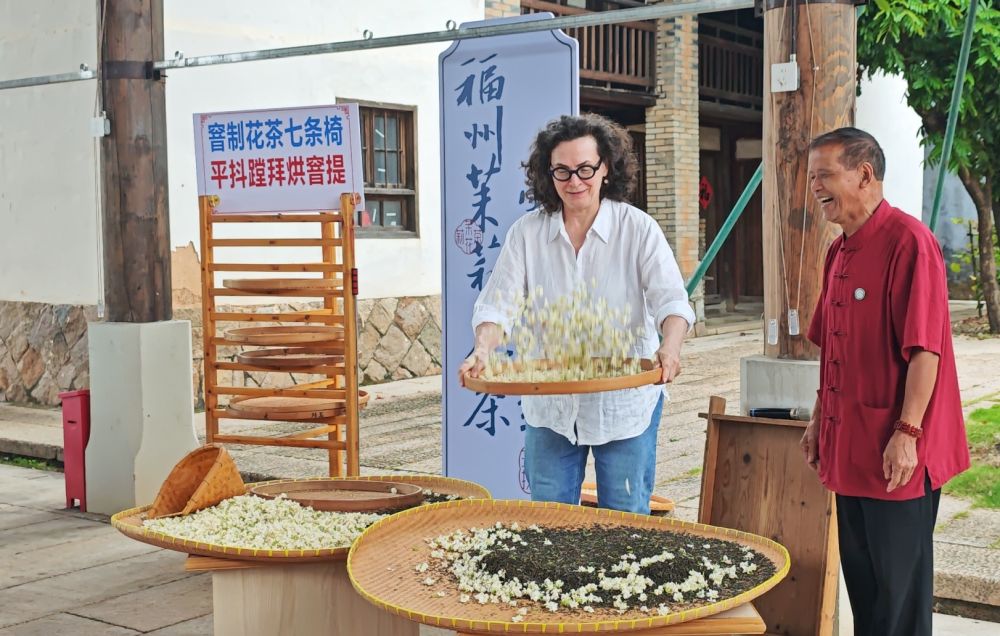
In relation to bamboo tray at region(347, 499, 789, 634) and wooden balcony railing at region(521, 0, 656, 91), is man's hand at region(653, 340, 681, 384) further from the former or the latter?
wooden balcony railing at region(521, 0, 656, 91)

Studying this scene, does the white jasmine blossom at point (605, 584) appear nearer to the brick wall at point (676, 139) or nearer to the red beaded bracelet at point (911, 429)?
the red beaded bracelet at point (911, 429)

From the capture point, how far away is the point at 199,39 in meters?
8.94

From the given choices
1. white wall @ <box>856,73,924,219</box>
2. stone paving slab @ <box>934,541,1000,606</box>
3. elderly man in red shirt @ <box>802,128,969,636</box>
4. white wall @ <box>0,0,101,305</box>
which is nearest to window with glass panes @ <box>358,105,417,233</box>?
white wall @ <box>0,0,101,305</box>

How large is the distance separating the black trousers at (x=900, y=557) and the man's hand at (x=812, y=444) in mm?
177

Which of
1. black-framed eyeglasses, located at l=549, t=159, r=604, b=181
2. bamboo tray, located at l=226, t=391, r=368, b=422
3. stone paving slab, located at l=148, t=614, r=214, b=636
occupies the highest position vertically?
black-framed eyeglasses, located at l=549, t=159, r=604, b=181

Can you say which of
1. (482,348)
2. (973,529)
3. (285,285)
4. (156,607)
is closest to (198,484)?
(482,348)

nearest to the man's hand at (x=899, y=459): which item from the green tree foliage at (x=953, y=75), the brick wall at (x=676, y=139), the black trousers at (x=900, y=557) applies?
the black trousers at (x=900, y=557)

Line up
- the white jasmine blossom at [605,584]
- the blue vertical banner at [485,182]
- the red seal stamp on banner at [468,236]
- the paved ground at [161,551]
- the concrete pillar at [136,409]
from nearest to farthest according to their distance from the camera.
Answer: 1. the white jasmine blossom at [605,584]
2. the paved ground at [161,551]
3. the blue vertical banner at [485,182]
4. the red seal stamp on banner at [468,236]
5. the concrete pillar at [136,409]

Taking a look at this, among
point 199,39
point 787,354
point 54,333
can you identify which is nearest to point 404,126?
point 199,39

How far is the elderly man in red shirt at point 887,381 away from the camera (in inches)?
113

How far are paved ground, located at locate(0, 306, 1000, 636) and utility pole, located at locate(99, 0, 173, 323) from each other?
125 cm

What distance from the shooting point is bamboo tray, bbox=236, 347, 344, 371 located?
573cm

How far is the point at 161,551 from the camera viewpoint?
5.54 m

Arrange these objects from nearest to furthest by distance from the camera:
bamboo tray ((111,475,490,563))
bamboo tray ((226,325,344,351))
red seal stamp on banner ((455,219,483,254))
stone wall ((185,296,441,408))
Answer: bamboo tray ((111,475,490,563))
red seal stamp on banner ((455,219,483,254))
bamboo tray ((226,325,344,351))
stone wall ((185,296,441,408))
